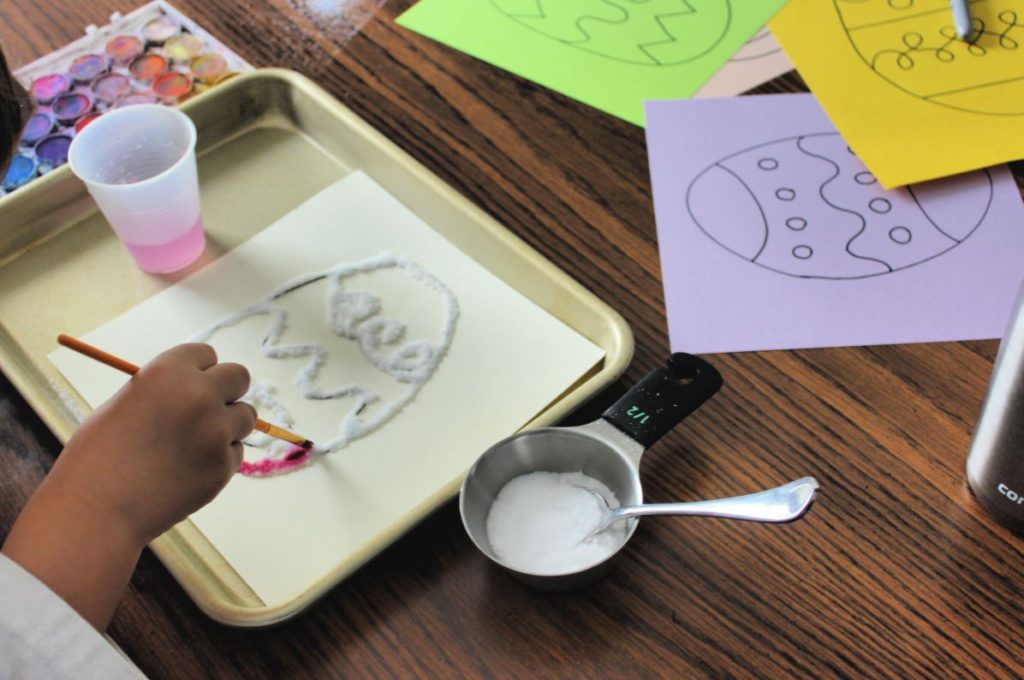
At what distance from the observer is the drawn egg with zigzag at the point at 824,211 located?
73cm

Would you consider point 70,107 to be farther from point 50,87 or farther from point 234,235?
point 234,235

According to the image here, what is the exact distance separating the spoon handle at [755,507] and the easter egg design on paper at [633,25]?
0.45 metres

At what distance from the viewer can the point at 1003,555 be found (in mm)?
577

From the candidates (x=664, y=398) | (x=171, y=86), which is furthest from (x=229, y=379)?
(x=171, y=86)

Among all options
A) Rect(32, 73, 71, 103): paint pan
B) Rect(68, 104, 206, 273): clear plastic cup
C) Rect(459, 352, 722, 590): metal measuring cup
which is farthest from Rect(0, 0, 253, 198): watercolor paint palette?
Rect(459, 352, 722, 590): metal measuring cup

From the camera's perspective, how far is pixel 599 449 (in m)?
0.60

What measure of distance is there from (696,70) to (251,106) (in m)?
0.38

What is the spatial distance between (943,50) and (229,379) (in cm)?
63

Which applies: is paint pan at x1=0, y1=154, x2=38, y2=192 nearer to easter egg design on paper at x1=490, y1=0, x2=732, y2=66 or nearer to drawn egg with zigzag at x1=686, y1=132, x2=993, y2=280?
easter egg design on paper at x1=490, y1=0, x2=732, y2=66

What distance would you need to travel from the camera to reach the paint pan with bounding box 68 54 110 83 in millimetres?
922

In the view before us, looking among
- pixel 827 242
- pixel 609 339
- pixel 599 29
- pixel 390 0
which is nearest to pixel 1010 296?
pixel 827 242

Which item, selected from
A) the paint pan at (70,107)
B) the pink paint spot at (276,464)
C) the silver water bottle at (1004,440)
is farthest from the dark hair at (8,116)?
the silver water bottle at (1004,440)

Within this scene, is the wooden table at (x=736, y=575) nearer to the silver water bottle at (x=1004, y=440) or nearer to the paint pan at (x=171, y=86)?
the silver water bottle at (x=1004, y=440)

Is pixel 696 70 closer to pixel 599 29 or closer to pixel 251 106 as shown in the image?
pixel 599 29
